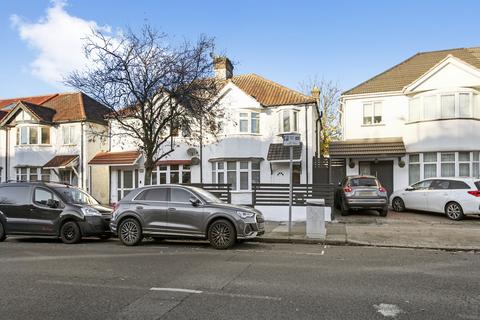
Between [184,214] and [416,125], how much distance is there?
15.0m

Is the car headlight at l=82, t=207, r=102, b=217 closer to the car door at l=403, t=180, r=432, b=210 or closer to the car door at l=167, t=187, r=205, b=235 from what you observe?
the car door at l=167, t=187, r=205, b=235

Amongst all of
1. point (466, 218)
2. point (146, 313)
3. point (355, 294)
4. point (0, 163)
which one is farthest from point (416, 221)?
point (0, 163)

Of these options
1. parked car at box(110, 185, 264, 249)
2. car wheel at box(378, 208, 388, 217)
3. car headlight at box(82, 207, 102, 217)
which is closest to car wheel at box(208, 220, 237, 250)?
parked car at box(110, 185, 264, 249)

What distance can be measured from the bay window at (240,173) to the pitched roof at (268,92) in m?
3.45

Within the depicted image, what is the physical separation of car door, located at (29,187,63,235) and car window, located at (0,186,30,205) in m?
0.32

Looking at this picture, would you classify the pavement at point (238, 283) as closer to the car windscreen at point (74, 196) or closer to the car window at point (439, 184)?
the car windscreen at point (74, 196)

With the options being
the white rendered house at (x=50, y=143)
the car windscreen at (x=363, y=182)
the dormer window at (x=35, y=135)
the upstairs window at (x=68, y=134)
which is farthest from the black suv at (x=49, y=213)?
the dormer window at (x=35, y=135)

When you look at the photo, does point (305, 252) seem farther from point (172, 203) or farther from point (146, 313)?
point (146, 313)

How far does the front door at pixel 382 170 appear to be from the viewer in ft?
72.7

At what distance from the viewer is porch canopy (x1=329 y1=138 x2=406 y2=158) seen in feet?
68.7

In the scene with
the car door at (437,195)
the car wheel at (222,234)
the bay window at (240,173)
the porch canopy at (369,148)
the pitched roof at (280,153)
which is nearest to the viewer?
the car wheel at (222,234)

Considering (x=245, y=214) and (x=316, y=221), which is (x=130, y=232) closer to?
(x=245, y=214)

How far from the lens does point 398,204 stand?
18.8 m

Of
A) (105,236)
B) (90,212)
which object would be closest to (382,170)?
(105,236)
